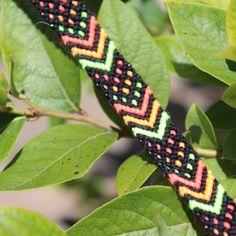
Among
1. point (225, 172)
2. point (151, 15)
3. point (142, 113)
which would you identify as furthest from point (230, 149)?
point (151, 15)

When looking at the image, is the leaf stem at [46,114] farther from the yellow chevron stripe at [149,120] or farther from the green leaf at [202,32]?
the green leaf at [202,32]

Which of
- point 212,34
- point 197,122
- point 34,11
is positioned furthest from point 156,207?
point 34,11

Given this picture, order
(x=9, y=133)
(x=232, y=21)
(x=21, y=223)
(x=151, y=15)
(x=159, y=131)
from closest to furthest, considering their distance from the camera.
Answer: (x=21, y=223)
(x=232, y=21)
(x=159, y=131)
(x=9, y=133)
(x=151, y=15)

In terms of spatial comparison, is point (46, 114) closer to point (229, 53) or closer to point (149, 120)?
point (149, 120)

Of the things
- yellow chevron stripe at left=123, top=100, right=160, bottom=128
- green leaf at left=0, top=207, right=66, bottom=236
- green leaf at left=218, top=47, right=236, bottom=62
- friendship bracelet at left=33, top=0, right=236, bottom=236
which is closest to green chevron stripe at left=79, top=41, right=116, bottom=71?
friendship bracelet at left=33, top=0, right=236, bottom=236

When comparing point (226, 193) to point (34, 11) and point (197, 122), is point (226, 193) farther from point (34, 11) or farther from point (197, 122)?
point (34, 11)

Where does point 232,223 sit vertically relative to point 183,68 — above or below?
below
